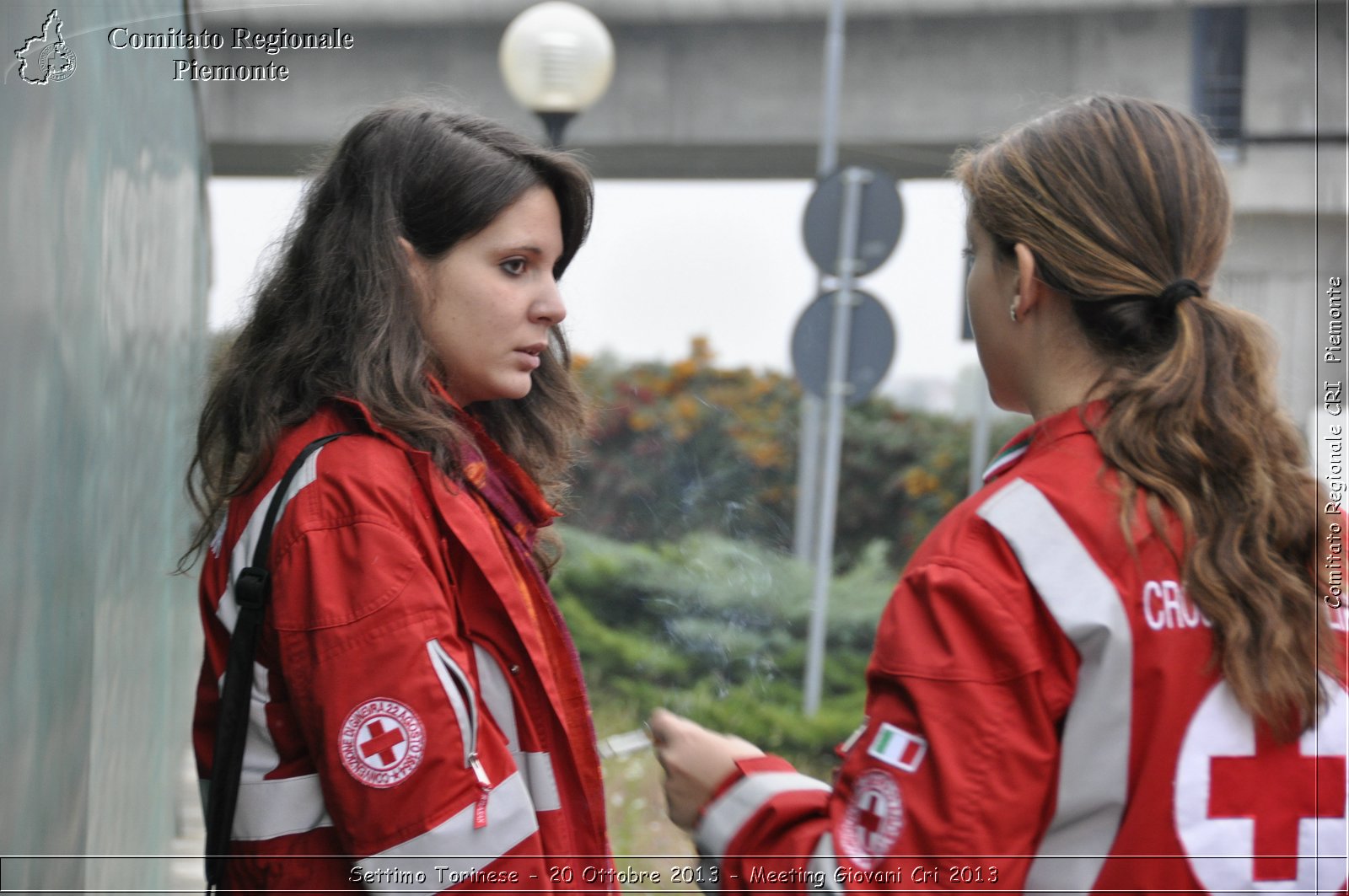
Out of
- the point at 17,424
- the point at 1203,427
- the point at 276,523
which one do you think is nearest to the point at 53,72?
the point at 17,424

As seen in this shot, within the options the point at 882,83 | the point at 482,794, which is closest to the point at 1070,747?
the point at 482,794

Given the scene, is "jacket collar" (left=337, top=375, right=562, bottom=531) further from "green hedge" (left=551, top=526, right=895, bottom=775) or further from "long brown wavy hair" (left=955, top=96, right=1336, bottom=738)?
"green hedge" (left=551, top=526, right=895, bottom=775)

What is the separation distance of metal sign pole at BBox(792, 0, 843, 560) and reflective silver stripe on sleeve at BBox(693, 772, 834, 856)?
4.63 metres

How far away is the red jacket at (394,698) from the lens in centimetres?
166

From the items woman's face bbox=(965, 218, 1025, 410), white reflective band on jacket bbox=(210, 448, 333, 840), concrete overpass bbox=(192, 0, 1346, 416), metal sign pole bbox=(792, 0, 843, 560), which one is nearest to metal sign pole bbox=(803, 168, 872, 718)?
metal sign pole bbox=(792, 0, 843, 560)

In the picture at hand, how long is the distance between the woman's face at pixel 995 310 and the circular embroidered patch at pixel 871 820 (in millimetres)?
564

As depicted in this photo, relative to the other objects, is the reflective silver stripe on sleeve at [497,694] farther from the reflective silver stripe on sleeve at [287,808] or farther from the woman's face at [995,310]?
the woman's face at [995,310]

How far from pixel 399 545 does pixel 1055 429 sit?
0.84 meters

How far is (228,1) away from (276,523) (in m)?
3.19

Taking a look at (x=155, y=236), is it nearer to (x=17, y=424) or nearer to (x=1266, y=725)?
(x=17, y=424)

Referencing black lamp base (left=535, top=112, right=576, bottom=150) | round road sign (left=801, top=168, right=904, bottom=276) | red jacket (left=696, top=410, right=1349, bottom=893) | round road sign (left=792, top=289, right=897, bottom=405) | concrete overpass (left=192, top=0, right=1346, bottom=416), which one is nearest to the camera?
red jacket (left=696, top=410, right=1349, bottom=893)

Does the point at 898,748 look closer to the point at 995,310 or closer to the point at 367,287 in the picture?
the point at 995,310

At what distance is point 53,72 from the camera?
1.90 metres

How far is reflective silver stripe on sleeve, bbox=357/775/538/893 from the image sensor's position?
1653 mm
